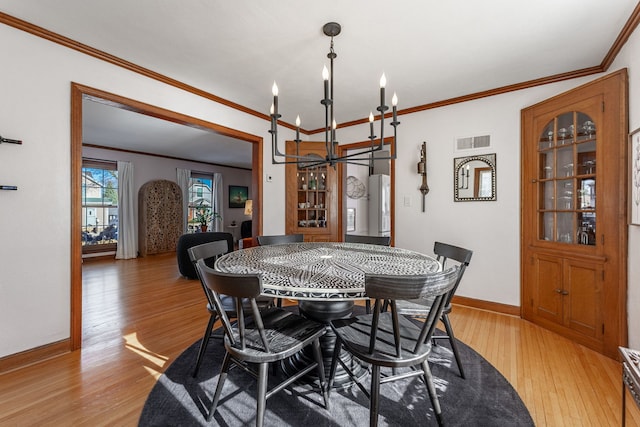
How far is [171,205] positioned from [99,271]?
2481 millimetres

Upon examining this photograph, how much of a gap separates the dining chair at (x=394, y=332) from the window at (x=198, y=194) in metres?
7.35

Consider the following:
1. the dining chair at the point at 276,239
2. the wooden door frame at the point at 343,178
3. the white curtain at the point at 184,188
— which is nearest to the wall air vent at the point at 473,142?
the wooden door frame at the point at 343,178

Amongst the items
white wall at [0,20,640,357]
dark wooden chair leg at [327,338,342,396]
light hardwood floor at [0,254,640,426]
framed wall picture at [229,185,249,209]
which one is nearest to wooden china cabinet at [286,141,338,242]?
white wall at [0,20,640,357]

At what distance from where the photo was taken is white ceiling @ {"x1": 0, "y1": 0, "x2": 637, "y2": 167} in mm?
1906

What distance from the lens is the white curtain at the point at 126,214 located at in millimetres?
6633

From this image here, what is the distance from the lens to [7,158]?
206cm

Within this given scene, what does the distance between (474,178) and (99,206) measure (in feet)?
24.2

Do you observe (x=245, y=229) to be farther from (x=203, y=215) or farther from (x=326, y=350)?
(x=326, y=350)

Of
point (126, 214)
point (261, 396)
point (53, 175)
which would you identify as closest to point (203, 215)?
point (126, 214)

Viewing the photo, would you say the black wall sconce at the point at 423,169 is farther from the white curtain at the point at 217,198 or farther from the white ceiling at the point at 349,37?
the white curtain at the point at 217,198

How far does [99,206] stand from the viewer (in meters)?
6.56

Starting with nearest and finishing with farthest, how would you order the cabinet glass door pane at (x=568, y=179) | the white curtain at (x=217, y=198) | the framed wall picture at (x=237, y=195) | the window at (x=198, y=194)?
the cabinet glass door pane at (x=568, y=179)
the window at (x=198, y=194)
the white curtain at (x=217, y=198)
the framed wall picture at (x=237, y=195)

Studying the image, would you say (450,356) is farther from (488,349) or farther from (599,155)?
(599,155)

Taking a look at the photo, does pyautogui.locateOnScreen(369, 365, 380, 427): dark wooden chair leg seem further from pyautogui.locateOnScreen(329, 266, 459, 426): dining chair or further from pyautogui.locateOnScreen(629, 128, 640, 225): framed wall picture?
pyautogui.locateOnScreen(629, 128, 640, 225): framed wall picture
